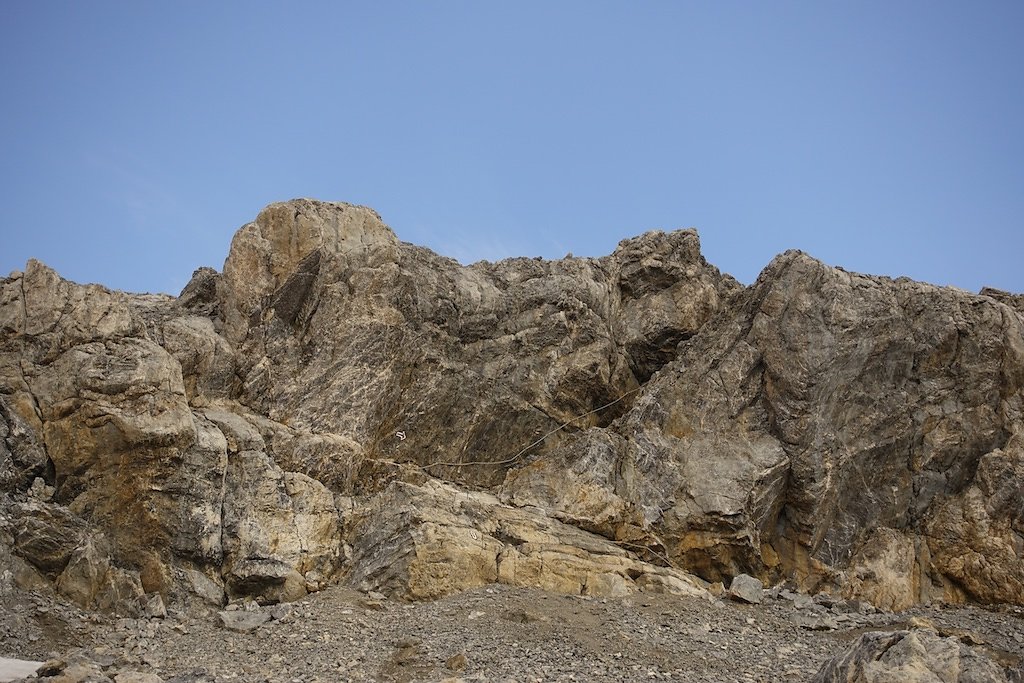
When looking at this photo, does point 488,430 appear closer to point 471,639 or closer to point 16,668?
point 471,639

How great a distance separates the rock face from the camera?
25547 millimetres

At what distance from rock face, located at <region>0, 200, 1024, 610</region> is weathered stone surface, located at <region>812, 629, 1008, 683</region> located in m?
10.5

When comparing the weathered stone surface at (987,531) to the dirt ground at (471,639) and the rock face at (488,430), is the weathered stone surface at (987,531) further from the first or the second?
the dirt ground at (471,639)

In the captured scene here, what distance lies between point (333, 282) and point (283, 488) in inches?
298

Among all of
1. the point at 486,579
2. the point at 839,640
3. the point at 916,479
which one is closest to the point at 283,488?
the point at 486,579

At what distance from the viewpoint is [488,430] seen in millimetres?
31859

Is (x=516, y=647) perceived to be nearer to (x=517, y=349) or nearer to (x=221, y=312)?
(x=517, y=349)

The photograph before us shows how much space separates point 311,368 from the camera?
30250 millimetres

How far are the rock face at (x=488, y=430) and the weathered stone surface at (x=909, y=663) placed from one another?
34.4 ft

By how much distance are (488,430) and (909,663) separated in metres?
17.5

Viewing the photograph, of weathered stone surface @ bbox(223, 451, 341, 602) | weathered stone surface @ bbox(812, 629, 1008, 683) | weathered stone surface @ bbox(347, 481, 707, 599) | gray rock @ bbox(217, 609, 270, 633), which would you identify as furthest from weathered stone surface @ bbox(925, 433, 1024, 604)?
gray rock @ bbox(217, 609, 270, 633)

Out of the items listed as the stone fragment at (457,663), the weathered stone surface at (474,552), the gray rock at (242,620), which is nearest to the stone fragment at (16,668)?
the gray rock at (242,620)

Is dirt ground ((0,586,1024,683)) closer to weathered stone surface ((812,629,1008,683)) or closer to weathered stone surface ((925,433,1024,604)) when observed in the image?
weathered stone surface ((812,629,1008,683))

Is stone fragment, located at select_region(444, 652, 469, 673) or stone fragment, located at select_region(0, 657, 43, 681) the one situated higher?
stone fragment, located at select_region(444, 652, 469, 673)
